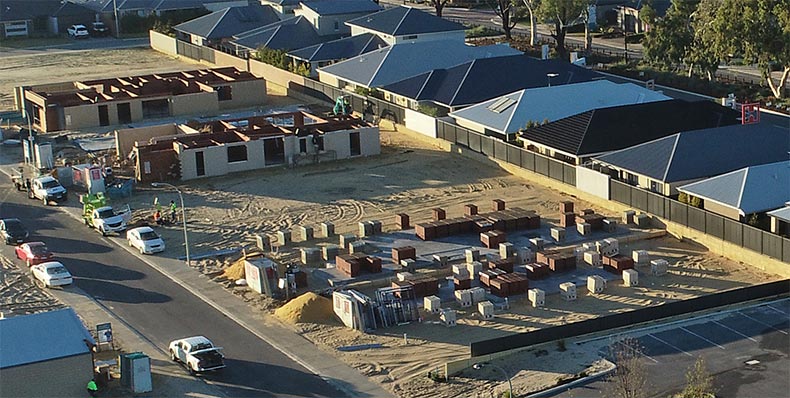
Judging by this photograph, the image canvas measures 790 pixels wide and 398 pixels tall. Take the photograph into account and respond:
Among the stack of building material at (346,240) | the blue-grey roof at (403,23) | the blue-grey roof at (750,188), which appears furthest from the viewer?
the blue-grey roof at (403,23)

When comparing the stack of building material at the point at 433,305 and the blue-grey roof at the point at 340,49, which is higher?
the blue-grey roof at the point at 340,49

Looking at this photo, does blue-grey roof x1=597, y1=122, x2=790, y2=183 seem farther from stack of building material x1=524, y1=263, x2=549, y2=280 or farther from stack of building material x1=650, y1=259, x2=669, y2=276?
stack of building material x1=524, y1=263, x2=549, y2=280

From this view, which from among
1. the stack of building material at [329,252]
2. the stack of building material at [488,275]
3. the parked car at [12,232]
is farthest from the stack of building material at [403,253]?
the parked car at [12,232]

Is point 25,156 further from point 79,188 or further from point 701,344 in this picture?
point 701,344

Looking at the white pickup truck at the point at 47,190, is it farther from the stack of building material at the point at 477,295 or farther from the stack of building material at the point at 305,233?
the stack of building material at the point at 477,295

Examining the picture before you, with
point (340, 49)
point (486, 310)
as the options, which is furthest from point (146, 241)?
point (340, 49)

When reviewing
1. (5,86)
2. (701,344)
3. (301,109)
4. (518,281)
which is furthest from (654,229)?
(5,86)

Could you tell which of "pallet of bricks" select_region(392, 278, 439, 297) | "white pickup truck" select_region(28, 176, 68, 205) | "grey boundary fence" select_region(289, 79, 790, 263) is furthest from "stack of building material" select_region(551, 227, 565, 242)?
"white pickup truck" select_region(28, 176, 68, 205)
